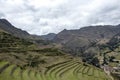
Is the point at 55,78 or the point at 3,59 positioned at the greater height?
the point at 3,59

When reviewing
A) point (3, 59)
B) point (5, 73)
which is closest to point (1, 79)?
point (5, 73)

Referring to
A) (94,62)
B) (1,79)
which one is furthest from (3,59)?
(94,62)

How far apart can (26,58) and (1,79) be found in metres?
37.7

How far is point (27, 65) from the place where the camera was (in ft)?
243

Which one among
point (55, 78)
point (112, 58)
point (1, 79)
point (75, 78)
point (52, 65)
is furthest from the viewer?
point (112, 58)

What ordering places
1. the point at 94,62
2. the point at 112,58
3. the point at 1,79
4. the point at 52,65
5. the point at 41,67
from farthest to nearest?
the point at 112,58 < the point at 94,62 < the point at 52,65 < the point at 41,67 < the point at 1,79

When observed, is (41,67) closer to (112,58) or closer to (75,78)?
(75,78)

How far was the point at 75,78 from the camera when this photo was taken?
7362 centimetres

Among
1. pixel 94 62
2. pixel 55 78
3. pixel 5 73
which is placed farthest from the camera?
pixel 94 62

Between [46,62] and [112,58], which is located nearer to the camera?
[46,62]

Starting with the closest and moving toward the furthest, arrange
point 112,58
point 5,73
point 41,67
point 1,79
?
point 1,79
point 5,73
point 41,67
point 112,58

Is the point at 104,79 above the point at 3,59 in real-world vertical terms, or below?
below

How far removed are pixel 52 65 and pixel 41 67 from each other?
753 centimetres

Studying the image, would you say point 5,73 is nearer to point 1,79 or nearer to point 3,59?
point 1,79
